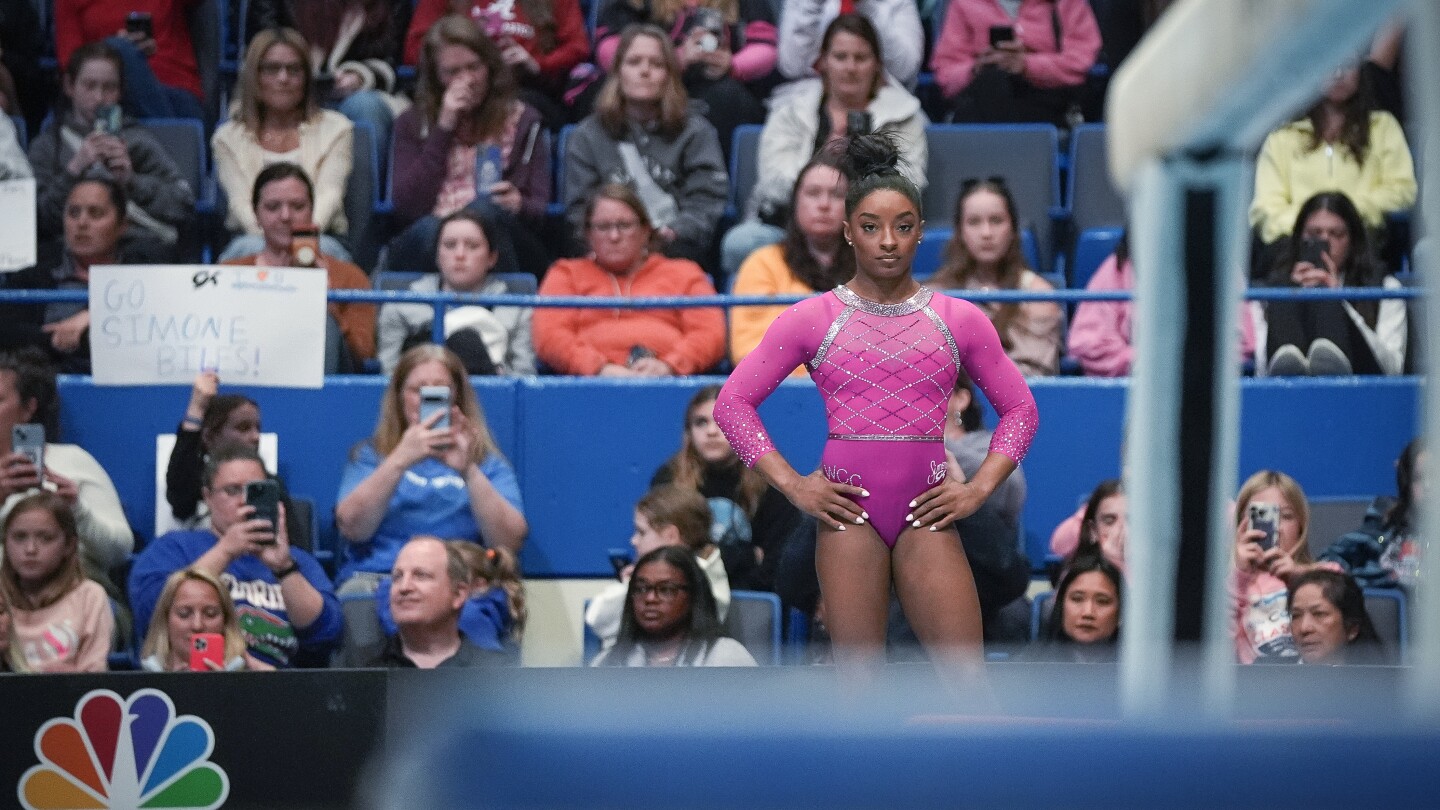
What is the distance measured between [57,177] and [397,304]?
173 cm

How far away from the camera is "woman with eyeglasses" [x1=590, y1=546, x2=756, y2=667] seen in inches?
235

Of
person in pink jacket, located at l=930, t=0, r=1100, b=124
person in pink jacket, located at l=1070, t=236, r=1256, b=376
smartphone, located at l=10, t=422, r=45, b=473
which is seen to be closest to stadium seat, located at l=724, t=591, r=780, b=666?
person in pink jacket, located at l=1070, t=236, r=1256, b=376

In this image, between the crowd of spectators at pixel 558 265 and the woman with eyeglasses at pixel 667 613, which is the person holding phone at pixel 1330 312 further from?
the woman with eyeglasses at pixel 667 613

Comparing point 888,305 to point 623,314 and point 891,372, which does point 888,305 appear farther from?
point 623,314

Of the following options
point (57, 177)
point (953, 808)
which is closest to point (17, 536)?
point (57, 177)

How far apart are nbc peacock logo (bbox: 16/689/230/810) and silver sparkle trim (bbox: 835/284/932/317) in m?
2.49

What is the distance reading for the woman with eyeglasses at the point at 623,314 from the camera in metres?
7.38

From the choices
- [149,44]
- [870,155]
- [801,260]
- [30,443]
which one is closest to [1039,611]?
[801,260]

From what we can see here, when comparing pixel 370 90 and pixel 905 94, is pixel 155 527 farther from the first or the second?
pixel 905 94

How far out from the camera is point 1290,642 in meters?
5.93

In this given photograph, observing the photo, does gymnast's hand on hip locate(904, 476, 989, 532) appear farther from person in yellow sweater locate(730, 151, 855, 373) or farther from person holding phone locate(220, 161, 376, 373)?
person holding phone locate(220, 161, 376, 373)

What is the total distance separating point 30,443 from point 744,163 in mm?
3297

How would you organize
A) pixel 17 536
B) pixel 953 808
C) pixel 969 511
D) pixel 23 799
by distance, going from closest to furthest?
pixel 953 808 < pixel 969 511 < pixel 23 799 < pixel 17 536

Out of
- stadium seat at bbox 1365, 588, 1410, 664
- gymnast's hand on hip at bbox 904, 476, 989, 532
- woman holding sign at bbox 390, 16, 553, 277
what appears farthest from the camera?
woman holding sign at bbox 390, 16, 553, 277
